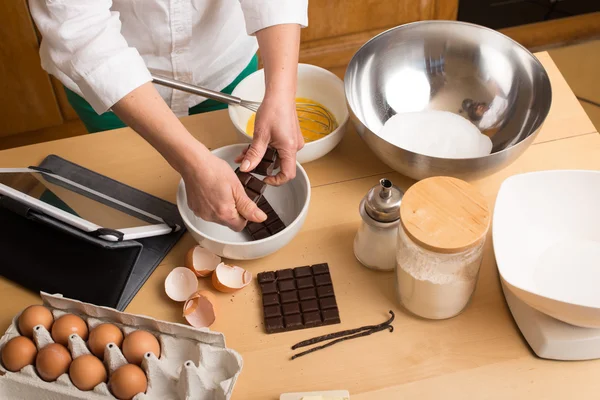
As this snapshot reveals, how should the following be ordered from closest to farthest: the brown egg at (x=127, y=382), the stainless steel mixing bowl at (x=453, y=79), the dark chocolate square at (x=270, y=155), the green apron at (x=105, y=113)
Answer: the brown egg at (x=127, y=382)
the dark chocolate square at (x=270, y=155)
the stainless steel mixing bowl at (x=453, y=79)
the green apron at (x=105, y=113)

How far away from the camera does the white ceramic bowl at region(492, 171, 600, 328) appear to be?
0.98m

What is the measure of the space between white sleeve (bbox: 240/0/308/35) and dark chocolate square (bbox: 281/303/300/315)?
505mm

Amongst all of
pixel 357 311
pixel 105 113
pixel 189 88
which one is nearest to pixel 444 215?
pixel 357 311

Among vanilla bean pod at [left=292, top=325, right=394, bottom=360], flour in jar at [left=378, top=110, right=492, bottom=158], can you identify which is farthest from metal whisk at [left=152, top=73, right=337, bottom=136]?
vanilla bean pod at [left=292, top=325, right=394, bottom=360]

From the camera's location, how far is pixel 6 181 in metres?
1.11

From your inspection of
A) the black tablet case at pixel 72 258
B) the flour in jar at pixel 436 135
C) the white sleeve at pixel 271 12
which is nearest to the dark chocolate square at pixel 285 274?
the black tablet case at pixel 72 258

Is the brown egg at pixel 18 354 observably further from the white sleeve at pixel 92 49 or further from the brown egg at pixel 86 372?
the white sleeve at pixel 92 49

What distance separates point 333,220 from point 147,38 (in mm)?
535

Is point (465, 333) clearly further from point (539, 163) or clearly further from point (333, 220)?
point (539, 163)

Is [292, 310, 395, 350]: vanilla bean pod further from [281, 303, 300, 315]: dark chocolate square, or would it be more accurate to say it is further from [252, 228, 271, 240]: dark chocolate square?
[252, 228, 271, 240]: dark chocolate square

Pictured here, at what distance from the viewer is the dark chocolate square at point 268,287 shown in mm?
1046

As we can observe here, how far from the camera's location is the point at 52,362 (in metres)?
0.88

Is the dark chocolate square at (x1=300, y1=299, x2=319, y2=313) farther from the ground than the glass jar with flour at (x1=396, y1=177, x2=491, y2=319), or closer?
closer

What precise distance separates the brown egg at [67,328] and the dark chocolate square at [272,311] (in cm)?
28
